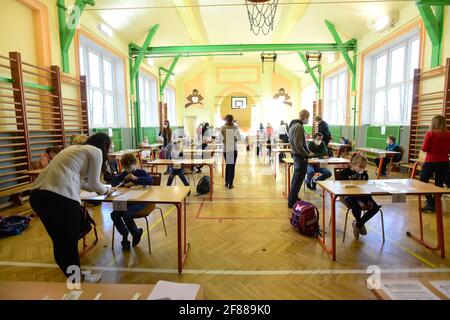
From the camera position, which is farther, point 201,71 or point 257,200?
point 201,71

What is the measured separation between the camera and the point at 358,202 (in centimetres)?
299

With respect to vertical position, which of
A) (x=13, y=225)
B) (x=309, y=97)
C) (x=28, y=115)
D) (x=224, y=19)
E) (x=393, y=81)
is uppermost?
(x=224, y=19)

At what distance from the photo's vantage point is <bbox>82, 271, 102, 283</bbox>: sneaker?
218 cm

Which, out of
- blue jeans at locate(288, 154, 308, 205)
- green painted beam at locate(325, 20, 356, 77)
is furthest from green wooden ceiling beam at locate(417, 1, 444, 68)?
blue jeans at locate(288, 154, 308, 205)

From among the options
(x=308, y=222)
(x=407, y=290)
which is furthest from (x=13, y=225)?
(x=407, y=290)

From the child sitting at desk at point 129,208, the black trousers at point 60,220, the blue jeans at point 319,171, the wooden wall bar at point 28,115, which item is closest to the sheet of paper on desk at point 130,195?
the child sitting at desk at point 129,208

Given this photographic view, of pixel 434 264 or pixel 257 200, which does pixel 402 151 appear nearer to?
pixel 257 200

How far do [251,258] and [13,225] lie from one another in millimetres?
2923

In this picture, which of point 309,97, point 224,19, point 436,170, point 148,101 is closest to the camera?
point 436,170

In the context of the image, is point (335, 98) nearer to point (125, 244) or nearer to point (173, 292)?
point (125, 244)

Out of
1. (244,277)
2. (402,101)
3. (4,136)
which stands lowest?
(244,277)
